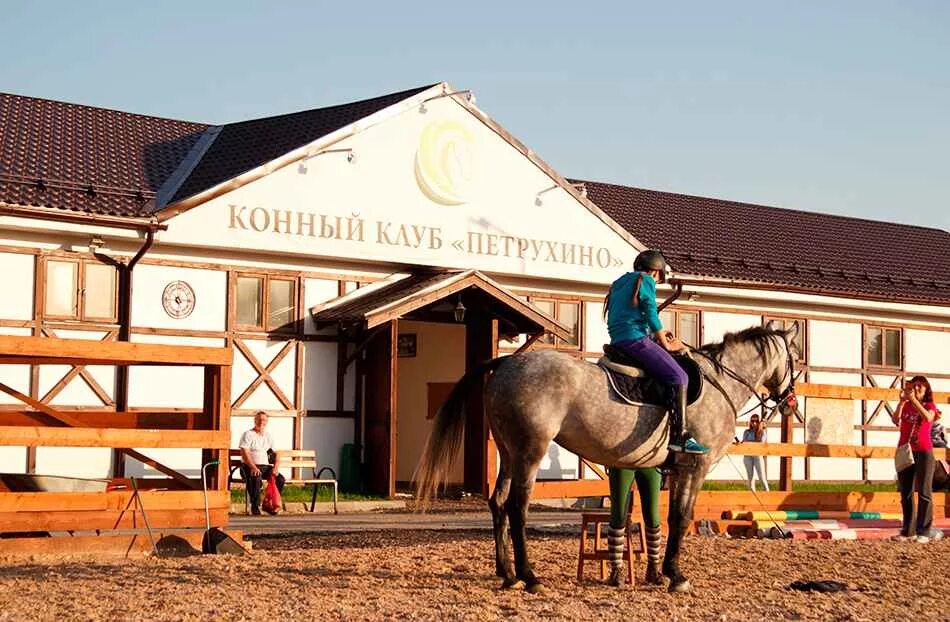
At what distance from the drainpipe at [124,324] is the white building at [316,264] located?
0.11ft

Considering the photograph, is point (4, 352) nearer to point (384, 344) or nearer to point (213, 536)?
point (213, 536)

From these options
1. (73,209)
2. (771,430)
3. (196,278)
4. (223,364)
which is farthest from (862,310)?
(223,364)

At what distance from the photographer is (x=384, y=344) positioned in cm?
2470

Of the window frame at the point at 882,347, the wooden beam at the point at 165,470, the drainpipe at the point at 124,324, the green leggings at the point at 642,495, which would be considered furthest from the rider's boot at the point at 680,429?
the window frame at the point at 882,347

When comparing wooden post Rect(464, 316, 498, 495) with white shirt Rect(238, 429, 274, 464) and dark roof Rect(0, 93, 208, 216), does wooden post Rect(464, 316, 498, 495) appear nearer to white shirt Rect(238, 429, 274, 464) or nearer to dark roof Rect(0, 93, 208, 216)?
white shirt Rect(238, 429, 274, 464)

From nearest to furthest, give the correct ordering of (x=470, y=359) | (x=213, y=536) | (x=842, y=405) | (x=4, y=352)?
(x=4, y=352)
(x=213, y=536)
(x=842, y=405)
(x=470, y=359)

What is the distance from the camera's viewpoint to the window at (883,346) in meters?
33.4

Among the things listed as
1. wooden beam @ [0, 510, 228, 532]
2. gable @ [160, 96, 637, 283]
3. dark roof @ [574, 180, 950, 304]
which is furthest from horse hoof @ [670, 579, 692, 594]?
dark roof @ [574, 180, 950, 304]

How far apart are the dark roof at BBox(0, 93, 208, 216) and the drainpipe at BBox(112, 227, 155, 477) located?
0.62 meters

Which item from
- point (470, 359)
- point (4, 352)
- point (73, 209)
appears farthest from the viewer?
point (470, 359)

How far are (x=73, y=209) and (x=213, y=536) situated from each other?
9709 mm

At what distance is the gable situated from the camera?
23828mm

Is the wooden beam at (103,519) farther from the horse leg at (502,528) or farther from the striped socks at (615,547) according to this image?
the striped socks at (615,547)

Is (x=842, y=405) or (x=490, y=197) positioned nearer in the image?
(x=842, y=405)
